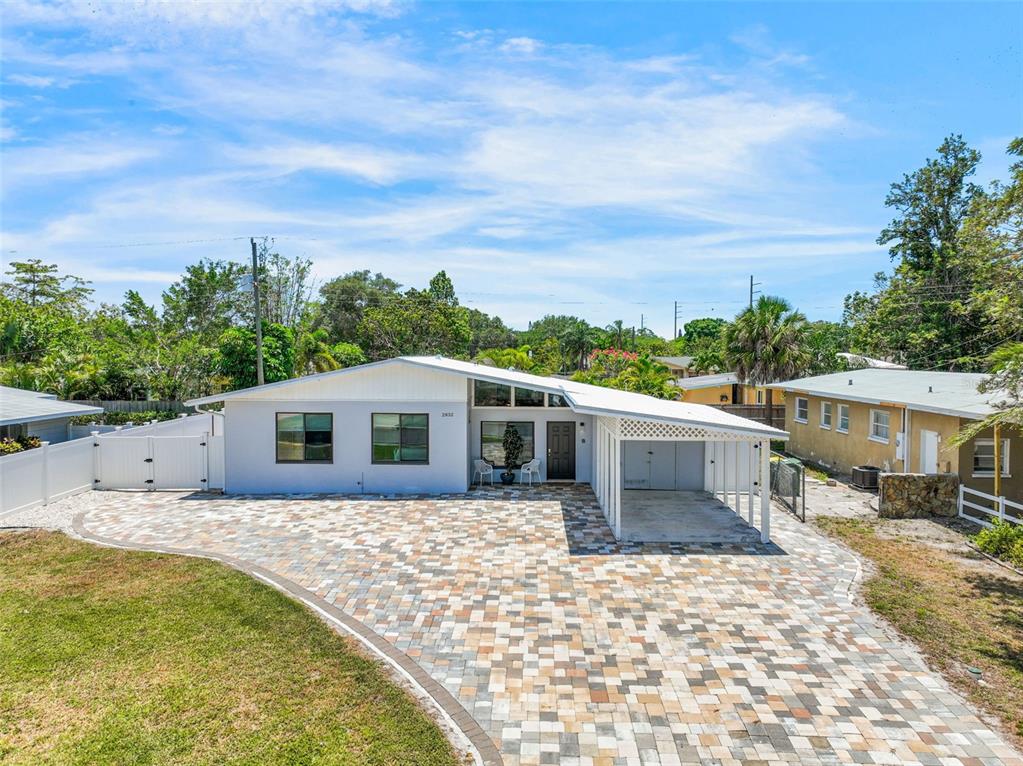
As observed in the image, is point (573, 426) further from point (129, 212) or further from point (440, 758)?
point (129, 212)

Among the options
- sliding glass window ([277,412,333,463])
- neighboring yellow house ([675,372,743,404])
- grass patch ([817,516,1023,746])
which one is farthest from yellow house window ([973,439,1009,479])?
neighboring yellow house ([675,372,743,404])

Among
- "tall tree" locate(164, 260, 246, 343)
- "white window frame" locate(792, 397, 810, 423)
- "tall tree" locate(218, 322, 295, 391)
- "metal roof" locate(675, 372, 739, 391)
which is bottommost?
"white window frame" locate(792, 397, 810, 423)

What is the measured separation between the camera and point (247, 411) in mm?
15625

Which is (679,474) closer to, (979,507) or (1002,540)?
(979,507)

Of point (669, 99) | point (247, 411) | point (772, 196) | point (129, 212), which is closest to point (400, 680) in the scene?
point (247, 411)

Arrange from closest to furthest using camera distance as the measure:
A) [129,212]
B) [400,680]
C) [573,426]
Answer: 1. [400,680]
2. [573,426]
3. [129,212]

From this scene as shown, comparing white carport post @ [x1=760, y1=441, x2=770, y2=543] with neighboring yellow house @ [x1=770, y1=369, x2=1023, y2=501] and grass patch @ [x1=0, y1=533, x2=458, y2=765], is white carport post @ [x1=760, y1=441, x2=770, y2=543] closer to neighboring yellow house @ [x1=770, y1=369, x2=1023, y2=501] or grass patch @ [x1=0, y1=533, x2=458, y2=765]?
neighboring yellow house @ [x1=770, y1=369, x2=1023, y2=501]

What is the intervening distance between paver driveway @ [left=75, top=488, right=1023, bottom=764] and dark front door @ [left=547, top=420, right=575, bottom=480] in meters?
3.73

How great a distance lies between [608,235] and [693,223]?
471cm

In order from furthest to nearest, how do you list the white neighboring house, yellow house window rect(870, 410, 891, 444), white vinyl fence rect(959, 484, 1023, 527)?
yellow house window rect(870, 410, 891, 444)
the white neighboring house
white vinyl fence rect(959, 484, 1023, 527)

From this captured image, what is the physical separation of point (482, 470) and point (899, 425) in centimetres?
1118

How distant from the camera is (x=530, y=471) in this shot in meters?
16.9

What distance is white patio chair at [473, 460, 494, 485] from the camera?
1681 centimetres

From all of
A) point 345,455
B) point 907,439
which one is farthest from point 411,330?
point 907,439
